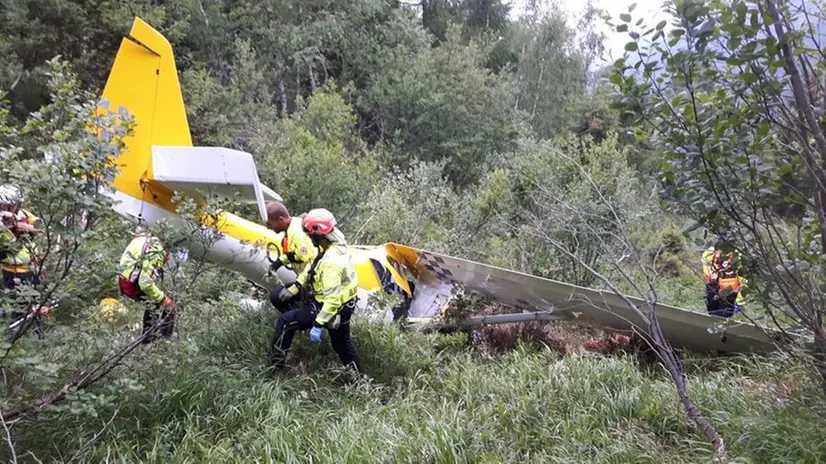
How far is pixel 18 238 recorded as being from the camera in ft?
9.80

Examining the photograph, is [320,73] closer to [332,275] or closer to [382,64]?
[382,64]

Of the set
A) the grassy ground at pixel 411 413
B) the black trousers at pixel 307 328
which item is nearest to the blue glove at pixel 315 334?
the black trousers at pixel 307 328

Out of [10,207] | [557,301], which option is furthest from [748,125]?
[10,207]

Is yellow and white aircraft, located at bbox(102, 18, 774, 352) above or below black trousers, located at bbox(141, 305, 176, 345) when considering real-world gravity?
above

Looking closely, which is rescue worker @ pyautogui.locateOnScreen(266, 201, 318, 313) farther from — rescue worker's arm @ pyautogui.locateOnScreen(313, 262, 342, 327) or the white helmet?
the white helmet

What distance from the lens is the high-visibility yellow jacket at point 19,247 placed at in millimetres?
2799

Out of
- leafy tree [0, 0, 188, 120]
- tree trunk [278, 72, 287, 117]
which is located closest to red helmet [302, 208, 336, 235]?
leafy tree [0, 0, 188, 120]

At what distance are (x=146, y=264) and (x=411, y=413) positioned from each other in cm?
222

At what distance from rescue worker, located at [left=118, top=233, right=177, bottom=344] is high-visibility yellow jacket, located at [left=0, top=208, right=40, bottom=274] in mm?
479

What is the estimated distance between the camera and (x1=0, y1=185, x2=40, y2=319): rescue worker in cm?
282

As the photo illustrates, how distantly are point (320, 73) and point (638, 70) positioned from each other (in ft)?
82.8

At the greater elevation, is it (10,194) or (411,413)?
(10,194)

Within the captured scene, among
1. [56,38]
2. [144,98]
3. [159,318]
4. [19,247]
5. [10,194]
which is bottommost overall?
[56,38]

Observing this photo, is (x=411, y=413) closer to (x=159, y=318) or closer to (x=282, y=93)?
(x=159, y=318)
